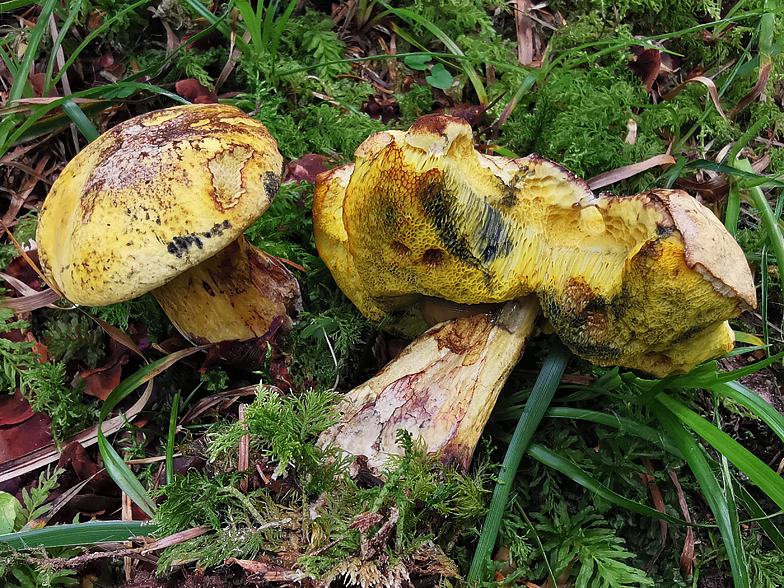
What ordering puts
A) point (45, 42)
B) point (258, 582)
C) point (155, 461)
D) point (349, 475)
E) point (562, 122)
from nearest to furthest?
point (258, 582) → point (349, 475) → point (155, 461) → point (562, 122) → point (45, 42)

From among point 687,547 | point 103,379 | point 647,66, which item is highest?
point 647,66

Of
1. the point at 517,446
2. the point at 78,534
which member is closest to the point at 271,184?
the point at 517,446

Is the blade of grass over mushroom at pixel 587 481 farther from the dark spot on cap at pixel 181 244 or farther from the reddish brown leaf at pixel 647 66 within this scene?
the reddish brown leaf at pixel 647 66

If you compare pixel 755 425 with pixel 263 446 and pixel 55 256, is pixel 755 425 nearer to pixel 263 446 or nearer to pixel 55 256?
pixel 263 446

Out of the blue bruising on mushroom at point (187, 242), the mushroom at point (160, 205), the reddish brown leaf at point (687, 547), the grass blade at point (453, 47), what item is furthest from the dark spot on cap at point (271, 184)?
the reddish brown leaf at point (687, 547)

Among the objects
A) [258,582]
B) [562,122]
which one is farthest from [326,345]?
[562,122]

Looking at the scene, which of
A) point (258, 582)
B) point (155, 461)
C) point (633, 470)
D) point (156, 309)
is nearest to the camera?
point (258, 582)

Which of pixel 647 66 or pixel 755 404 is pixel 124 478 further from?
pixel 647 66
